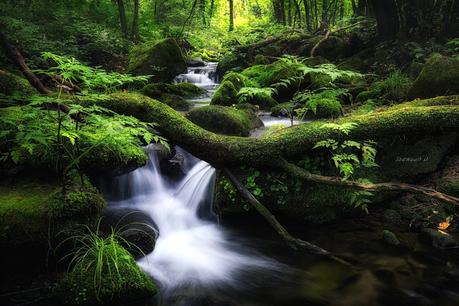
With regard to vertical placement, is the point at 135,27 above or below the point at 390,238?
above

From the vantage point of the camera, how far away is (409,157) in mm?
6758

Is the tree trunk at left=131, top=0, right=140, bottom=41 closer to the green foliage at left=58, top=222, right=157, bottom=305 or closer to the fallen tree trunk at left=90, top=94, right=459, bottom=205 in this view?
the fallen tree trunk at left=90, top=94, right=459, bottom=205

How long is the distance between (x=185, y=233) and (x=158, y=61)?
30.8 feet

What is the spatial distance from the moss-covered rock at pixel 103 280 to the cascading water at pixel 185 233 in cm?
64

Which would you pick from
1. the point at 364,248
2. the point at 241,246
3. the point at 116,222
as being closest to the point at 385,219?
the point at 364,248

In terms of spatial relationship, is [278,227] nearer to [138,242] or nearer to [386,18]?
[138,242]

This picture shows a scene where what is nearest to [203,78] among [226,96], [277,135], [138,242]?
[226,96]

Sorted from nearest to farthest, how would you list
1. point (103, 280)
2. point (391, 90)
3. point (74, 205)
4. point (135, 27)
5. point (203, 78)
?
point (103, 280) < point (74, 205) < point (391, 90) < point (203, 78) < point (135, 27)

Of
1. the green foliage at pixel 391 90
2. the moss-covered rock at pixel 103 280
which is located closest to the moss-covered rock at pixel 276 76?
the green foliage at pixel 391 90

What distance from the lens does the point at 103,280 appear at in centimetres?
419

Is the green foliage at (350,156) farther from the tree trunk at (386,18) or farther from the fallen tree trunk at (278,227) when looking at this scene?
the tree trunk at (386,18)

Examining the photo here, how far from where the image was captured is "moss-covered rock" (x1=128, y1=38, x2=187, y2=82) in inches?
550

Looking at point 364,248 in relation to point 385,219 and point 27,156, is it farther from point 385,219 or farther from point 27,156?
point 27,156

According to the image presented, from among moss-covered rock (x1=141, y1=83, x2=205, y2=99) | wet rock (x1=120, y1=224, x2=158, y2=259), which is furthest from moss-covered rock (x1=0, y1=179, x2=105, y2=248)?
moss-covered rock (x1=141, y1=83, x2=205, y2=99)
